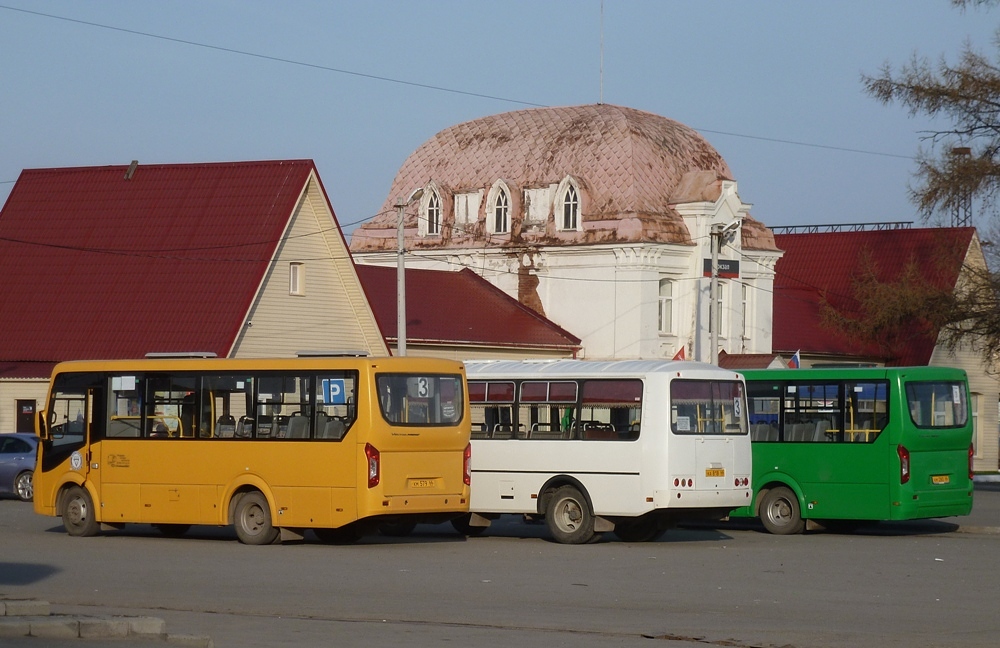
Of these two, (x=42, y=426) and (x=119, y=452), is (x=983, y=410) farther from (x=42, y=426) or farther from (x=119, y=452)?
(x=42, y=426)

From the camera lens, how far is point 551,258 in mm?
57281

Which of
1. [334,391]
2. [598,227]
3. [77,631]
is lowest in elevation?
[77,631]

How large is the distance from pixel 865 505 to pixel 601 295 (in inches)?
1262

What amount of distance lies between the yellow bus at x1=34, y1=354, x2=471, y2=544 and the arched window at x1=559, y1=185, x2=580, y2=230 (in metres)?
33.7

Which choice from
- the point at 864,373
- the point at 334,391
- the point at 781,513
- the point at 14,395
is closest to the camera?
the point at 334,391

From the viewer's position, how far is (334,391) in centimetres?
2133

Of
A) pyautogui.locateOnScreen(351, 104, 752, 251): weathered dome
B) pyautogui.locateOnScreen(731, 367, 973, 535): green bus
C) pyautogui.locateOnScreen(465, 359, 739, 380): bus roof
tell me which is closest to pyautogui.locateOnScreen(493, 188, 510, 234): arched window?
pyautogui.locateOnScreen(351, 104, 752, 251): weathered dome

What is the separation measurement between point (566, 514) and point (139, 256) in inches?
964

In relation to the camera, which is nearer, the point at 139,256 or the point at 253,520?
the point at 253,520

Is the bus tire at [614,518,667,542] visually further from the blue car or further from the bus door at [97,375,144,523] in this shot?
the blue car

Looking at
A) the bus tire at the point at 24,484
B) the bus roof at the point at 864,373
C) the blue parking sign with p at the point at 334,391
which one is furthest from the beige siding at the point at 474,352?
the blue parking sign with p at the point at 334,391

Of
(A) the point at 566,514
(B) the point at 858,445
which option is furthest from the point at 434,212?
(A) the point at 566,514

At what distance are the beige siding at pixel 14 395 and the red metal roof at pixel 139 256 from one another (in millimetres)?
755

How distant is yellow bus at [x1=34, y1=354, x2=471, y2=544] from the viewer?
21.0 meters
